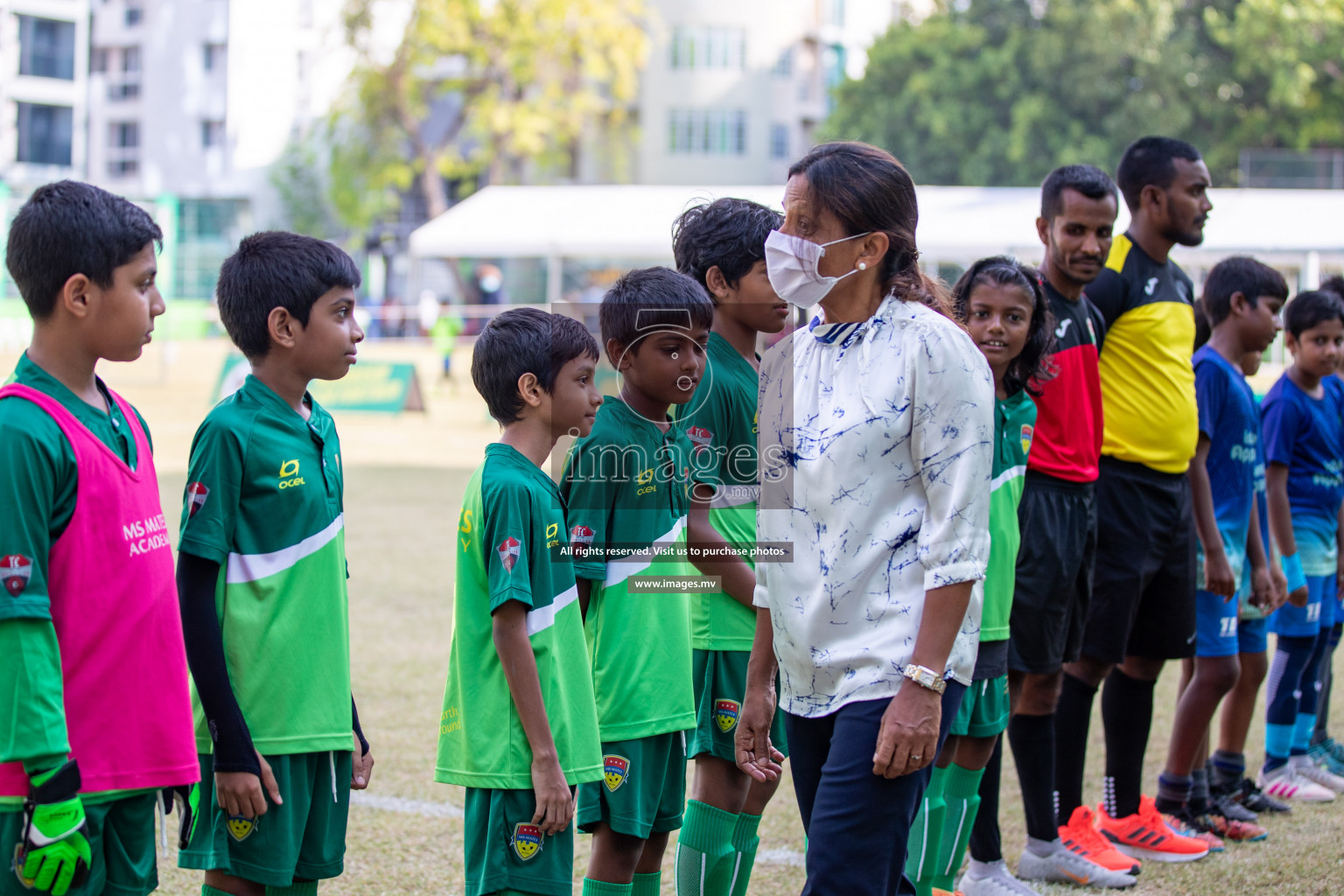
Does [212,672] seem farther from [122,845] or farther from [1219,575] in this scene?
[1219,575]

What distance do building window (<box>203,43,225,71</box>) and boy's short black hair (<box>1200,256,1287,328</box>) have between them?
49.7 metres

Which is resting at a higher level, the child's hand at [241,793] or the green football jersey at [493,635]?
the green football jersey at [493,635]

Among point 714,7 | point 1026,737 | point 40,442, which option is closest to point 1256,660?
point 1026,737

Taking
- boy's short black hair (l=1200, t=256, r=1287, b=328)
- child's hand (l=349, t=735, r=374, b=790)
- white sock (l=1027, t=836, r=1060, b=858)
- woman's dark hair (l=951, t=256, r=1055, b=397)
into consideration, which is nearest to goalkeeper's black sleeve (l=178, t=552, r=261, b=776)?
child's hand (l=349, t=735, r=374, b=790)

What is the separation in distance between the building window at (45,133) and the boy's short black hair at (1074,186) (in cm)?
4841

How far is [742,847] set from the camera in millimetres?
3416

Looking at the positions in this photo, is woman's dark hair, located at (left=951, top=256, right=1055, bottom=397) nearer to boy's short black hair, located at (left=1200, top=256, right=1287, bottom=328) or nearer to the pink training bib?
boy's short black hair, located at (left=1200, top=256, right=1287, bottom=328)

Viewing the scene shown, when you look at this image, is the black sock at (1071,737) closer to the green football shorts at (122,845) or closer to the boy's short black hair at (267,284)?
the boy's short black hair at (267,284)

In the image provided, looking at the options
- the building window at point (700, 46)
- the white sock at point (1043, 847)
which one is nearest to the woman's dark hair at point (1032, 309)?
the white sock at point (1043, 847)

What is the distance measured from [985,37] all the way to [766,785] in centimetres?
3629

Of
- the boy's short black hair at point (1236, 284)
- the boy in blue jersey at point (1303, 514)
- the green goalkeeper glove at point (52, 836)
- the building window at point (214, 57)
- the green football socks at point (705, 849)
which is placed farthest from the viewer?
the building window at point (214, 57)

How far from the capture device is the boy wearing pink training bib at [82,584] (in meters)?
2.12

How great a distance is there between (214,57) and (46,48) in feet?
19.5

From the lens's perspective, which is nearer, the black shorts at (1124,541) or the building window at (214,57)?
the black shorts at (1124,541)
